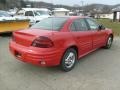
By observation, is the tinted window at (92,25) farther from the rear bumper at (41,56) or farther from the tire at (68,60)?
the rear bumper at (41,56)

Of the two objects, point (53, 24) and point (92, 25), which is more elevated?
point (53, 24)

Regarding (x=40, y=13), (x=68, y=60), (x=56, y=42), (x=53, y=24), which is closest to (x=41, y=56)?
(x=56, y=42)

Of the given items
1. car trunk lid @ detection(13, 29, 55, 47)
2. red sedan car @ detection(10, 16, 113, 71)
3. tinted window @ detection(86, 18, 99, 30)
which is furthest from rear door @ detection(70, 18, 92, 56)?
car trunk lid @ detection(13, 29, 55, 47)

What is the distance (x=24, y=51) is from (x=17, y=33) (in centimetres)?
81

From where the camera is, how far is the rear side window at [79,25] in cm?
571

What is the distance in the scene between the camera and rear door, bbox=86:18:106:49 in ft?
21.6

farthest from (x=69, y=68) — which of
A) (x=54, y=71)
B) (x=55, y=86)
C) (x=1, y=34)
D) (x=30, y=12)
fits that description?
(x=30, y=12)

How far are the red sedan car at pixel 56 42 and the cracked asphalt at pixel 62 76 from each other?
0.36m

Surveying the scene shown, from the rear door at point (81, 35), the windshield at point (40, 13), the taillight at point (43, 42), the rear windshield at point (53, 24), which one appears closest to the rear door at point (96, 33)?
the rear door at point (81, 35)

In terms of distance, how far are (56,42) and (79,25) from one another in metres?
1.42

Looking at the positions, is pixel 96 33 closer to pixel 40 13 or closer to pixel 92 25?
pixel 92 25

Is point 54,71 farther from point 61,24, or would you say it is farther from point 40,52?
point 61,24

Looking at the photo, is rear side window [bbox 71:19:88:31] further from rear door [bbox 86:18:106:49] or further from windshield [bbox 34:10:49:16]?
windshield [bbox 34:10:49:16]

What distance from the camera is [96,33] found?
6.80 metres
